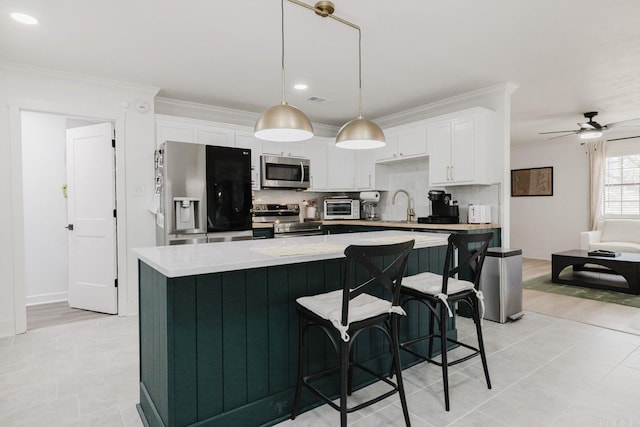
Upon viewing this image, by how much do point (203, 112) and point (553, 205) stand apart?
A: 694 centimetres

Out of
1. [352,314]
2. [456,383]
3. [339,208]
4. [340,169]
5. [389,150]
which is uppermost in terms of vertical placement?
[389,150]

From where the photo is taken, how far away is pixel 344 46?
A: 3.04m

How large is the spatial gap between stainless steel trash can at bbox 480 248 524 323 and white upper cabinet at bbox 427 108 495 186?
953mm

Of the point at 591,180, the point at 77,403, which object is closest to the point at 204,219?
the point at 77,403

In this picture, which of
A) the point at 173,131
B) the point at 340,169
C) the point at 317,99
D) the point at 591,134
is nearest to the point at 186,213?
the point at 173,131

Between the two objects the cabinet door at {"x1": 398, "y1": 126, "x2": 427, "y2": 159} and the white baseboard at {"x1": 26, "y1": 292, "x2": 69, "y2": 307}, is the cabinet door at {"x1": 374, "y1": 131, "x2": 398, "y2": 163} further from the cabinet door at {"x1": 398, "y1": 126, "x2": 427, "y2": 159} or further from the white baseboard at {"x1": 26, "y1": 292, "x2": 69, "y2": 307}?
the white baseboard at {"x1": 26, "y1": 292, "x2": 69, "y2": 307}

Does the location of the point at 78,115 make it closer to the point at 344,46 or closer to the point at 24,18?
the point at 24,18

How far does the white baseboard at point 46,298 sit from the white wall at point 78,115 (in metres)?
1.20

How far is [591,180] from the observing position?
6.57 m

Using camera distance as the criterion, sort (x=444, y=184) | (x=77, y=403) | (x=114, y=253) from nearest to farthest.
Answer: (x=77, y=403) → (x=114, y=253) → (x=444, y=184)

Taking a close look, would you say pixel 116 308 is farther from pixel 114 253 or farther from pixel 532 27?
pixel 532 27

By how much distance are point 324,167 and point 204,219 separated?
2280 mm

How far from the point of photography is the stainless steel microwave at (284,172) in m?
4.88

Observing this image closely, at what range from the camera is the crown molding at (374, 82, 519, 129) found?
4.03 meters
